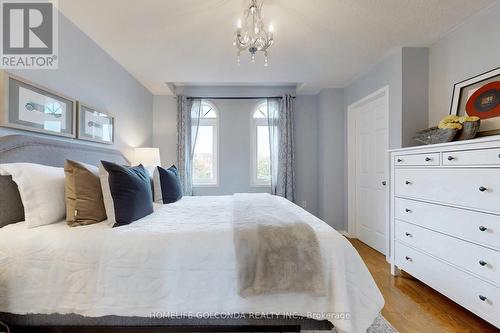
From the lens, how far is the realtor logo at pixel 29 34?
1.70 m

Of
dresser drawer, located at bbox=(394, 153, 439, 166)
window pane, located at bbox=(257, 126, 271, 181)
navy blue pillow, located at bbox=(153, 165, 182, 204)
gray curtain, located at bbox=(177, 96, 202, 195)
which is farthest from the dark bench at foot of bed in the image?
window pane, located at bbox=(257, 126, 271, 181)

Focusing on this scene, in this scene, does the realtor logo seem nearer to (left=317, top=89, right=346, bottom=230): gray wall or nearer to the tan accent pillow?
the tan accent pillow

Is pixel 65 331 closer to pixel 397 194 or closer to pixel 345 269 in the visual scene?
pixel 345 269

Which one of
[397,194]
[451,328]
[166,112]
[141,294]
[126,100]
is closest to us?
[141,294]

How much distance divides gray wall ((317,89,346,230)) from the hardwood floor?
61.6 inches

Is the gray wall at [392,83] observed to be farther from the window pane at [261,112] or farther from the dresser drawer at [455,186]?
the window pane at [261,112]

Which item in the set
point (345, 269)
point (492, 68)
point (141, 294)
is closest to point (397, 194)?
point (492, 68)

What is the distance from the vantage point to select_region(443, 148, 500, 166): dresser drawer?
61.3 inches

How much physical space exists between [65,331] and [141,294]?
0.51 meters

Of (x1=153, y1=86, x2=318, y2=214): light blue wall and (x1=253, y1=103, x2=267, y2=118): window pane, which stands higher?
(x1=253, y1=103, x2=267, y2=118): window pane

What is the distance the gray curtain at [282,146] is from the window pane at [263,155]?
0.20 meters

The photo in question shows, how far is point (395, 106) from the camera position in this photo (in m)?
2.79

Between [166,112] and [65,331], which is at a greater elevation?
[166,112]

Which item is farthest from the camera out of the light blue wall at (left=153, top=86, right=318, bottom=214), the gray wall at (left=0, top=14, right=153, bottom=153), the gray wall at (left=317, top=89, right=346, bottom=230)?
the light blue wall at (left=153, top=86, right=318, bottom=214)
